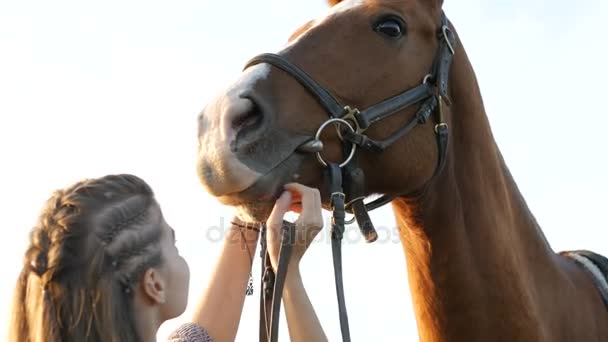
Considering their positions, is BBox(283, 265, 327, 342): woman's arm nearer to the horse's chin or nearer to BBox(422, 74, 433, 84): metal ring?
the horse's chin

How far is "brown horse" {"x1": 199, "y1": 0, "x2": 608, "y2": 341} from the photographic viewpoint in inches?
131

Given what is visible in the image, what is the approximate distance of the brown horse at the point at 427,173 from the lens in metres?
3.32

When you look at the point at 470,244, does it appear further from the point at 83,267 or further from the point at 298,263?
the point at 83,267

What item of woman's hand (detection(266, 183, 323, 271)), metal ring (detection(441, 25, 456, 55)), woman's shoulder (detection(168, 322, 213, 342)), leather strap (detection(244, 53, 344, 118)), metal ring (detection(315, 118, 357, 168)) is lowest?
woman's shoulder (detection(168, 322, 213, 342))

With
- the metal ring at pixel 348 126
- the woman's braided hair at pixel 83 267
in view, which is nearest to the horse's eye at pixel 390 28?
the metal ring at pixel 348 126

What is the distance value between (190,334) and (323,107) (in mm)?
1140

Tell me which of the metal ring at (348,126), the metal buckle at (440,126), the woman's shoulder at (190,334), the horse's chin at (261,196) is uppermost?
the metal buckle at (440,126)

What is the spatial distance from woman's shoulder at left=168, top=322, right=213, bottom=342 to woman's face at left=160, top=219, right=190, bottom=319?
0.59m

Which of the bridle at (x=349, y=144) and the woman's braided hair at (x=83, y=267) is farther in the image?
the bridle at (x=349, y=144)

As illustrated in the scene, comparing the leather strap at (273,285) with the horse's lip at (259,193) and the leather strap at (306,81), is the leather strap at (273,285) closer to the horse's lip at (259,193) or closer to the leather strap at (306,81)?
the horse's lip at (259,193)

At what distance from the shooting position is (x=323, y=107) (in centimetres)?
342

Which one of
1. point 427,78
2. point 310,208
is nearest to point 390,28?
point 427,78

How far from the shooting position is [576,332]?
383 centimetres

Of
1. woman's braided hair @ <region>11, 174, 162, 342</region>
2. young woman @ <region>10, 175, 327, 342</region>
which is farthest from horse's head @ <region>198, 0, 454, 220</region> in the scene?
woman's braided hair @ <region>11, 174, 162, 342</region>
